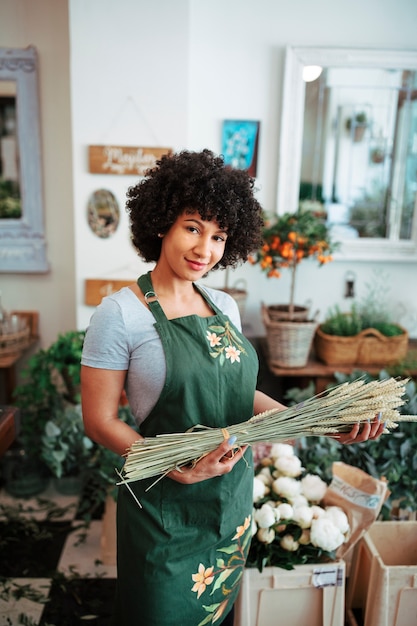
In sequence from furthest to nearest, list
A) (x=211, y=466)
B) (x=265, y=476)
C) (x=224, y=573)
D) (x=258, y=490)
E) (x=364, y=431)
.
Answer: (x=265, y=476) < (x=258, y=490) < (x=224, y=573) < (x=364, y=431) < (x=211, y=466)

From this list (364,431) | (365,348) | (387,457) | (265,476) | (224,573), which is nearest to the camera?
(364,431)

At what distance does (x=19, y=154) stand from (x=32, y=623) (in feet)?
8.15

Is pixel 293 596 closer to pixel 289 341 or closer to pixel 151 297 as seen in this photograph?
pixel 151 297

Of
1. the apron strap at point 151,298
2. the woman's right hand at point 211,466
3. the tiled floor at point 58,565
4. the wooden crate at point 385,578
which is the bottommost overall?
the tiled floor at point 58,565

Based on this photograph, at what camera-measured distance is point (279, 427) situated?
1188mm

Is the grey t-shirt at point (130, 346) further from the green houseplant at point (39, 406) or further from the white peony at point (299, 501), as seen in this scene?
the green houseplant at point (39, 406)

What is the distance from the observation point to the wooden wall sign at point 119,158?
286cm

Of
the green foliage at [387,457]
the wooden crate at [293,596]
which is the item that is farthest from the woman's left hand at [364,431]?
the green foliage at [387,457]

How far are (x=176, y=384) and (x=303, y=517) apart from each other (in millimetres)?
764

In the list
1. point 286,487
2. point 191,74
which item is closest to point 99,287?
point 191,74

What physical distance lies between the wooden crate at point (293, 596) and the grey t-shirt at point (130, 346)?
785 millimetres

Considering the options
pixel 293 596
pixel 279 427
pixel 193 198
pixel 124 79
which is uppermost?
pixel 124 79

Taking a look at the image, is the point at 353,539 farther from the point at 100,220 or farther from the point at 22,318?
the point at 22,318

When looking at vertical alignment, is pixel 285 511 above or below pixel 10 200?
below
